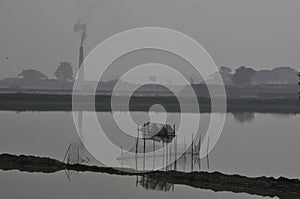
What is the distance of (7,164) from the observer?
48.1ft

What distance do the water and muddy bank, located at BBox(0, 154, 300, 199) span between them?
0.46 metres

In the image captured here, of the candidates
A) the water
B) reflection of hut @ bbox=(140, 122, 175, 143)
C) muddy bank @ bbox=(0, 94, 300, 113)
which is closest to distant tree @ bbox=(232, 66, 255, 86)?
muddy bank @ bbox=(0, 94, 300, 113)

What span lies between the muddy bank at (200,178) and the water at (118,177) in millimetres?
463

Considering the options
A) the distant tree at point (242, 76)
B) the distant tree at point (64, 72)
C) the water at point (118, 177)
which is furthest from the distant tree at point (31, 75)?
the water at point (118, 177)

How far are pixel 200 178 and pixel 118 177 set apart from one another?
2.49 metres

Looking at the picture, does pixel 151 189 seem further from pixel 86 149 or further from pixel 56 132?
pixel 56 132

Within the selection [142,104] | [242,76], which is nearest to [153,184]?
[142,104]

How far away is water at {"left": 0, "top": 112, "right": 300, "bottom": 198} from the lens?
11.8m

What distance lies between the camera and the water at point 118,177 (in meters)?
11.8

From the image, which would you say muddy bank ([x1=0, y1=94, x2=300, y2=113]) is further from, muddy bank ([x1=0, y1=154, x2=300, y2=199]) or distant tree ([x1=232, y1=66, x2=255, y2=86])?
distant tree ([x1=232, y1=66, x2=255, y2=86])

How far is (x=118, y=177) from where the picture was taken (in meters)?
13.5

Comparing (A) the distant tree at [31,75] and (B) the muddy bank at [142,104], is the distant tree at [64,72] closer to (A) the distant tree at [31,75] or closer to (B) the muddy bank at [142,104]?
(A) the distant tree at [31,75]


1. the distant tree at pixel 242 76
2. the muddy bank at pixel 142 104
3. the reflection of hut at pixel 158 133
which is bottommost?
the reflection of hut at pixel 158 133

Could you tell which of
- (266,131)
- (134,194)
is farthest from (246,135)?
(134,194)
